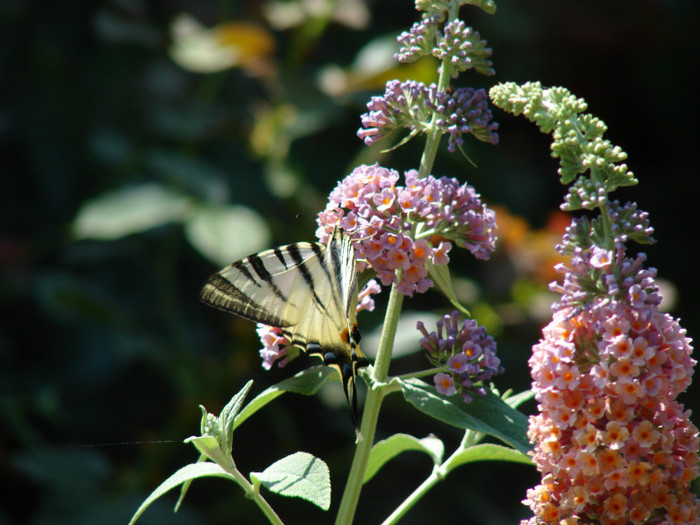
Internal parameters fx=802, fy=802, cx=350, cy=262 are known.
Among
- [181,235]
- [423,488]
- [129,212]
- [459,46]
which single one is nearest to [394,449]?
[423,488]

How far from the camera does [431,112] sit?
1187mm

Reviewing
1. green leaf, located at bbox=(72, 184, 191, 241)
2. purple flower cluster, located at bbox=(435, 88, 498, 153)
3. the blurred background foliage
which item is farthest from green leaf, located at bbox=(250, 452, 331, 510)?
green leaf, located at bbox=(72, 184, 191, 241)

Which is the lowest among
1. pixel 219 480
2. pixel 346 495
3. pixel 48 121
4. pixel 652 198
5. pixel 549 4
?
pixel 346 495

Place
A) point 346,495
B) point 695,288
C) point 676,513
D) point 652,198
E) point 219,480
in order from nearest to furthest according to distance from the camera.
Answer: point 676,513 < point 346,495 < point 219,480 < point 695,288 < point 652,198

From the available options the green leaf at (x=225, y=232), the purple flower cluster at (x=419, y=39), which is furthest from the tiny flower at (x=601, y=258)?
the green leaf at (x=225, y=232)

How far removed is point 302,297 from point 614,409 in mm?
501

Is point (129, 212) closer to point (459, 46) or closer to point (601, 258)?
point (459, 46)

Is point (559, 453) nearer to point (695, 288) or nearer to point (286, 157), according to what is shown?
point (286, 157)

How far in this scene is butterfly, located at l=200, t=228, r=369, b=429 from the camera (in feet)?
3.97

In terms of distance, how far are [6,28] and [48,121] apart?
479 millimetres

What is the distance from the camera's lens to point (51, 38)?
11.5ft

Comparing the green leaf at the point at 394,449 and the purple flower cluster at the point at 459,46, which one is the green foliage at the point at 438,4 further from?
the green leaf at the point at 394,449

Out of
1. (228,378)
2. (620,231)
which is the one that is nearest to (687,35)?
(228,378)

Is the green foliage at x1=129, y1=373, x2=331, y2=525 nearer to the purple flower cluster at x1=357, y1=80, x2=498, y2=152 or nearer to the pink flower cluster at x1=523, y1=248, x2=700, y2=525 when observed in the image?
the pink flower cluster at x1=523, y1=248, x2=700, y2=525
